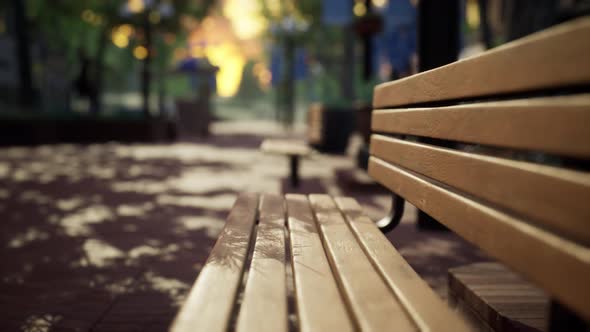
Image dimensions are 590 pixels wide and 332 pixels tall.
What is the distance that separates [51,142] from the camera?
13461 millimetres

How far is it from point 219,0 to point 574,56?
21.7 m

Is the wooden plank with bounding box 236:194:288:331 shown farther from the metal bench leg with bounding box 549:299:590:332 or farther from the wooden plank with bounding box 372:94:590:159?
the wooden plank with bounding box 372:94:590:159

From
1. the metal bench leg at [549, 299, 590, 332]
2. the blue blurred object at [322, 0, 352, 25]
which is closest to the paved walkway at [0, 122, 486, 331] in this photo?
the metal bench leg at [549, 299, 590, 332]

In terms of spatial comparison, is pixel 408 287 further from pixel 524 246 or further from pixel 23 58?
pixel 23 58

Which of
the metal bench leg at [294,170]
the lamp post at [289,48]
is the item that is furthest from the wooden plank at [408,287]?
the lamp post at [289,48]

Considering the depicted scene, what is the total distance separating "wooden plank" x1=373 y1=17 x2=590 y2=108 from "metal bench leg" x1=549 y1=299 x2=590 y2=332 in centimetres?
44

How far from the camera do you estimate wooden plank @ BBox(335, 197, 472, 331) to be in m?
1.12

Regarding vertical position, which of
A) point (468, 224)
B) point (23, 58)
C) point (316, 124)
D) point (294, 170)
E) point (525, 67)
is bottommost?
point (294, 170)

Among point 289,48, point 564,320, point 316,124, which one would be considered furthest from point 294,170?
point 289,48

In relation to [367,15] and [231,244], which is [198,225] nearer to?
[231,244]

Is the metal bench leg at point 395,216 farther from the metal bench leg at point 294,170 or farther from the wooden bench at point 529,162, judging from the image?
the metal bench leg at point 294,170

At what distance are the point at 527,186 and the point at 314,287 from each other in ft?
1.98

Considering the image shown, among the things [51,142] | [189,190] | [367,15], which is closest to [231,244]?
[189,190]

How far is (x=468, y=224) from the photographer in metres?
1.37
